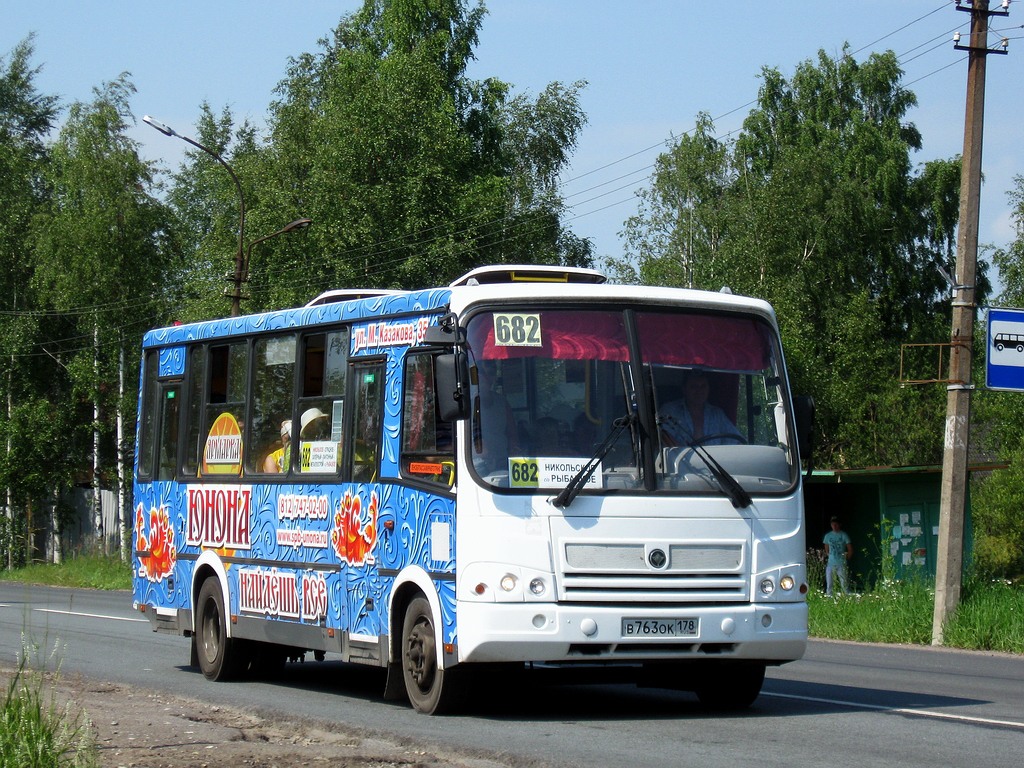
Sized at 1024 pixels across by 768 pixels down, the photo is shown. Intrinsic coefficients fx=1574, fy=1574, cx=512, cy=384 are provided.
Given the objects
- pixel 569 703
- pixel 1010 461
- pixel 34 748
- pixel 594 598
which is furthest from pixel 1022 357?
pixel 1010 461

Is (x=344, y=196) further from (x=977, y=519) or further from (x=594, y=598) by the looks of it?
(x=594, y=598)

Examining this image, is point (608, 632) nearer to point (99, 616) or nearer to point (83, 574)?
point (99, 616)

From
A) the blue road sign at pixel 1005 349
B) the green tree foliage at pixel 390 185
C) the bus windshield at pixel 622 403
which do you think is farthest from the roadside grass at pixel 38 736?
the green tree foliage at pixel 390 185

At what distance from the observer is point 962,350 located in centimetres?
2008

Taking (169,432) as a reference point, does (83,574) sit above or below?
below

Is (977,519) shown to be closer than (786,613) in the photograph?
No

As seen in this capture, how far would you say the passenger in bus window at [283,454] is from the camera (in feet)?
42.0

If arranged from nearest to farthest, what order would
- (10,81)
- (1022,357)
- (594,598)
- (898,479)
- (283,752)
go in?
(283,752)
(594,598)
(1022,357)
(898,479)
(10,81)

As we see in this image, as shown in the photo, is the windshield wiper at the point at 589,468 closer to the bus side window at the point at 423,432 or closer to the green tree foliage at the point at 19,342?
the bus side window at the point at 423,432

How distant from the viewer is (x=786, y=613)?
10.4m

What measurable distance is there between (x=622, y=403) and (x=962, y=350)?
1105 cm

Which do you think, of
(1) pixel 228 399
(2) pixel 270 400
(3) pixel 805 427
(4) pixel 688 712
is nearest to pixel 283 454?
(2) pixel 270 400

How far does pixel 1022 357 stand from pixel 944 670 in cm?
542

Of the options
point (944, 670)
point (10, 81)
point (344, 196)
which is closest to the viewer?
point (944, 670)
